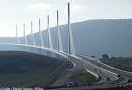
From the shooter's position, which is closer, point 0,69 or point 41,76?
point 41,76

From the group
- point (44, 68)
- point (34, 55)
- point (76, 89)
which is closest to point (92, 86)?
point (76, 89)

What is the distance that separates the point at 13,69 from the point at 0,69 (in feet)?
13.8

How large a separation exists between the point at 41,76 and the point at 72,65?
10.6 metres

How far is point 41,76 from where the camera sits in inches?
4963

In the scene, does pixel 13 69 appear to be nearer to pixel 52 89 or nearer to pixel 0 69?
pixel 0 69

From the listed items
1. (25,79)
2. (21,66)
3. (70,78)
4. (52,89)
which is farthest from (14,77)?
(52,89)

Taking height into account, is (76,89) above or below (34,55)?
below

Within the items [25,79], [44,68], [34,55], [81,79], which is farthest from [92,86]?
[34,55]

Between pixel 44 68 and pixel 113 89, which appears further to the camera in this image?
pixel 44 68

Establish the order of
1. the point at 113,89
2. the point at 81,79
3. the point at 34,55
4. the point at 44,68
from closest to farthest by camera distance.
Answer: the point at 113,89 < the point at 81,79 < the point at 44,68 < the point at 34,55

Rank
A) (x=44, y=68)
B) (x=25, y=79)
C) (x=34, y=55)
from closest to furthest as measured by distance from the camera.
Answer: (x=25, y=79) → (x=44, y=68) → (x=34, y=55)

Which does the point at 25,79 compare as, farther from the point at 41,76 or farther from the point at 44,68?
the point at 44,68

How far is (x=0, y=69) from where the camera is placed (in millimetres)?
144375

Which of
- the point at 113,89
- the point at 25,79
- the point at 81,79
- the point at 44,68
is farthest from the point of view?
the point at 44,68
